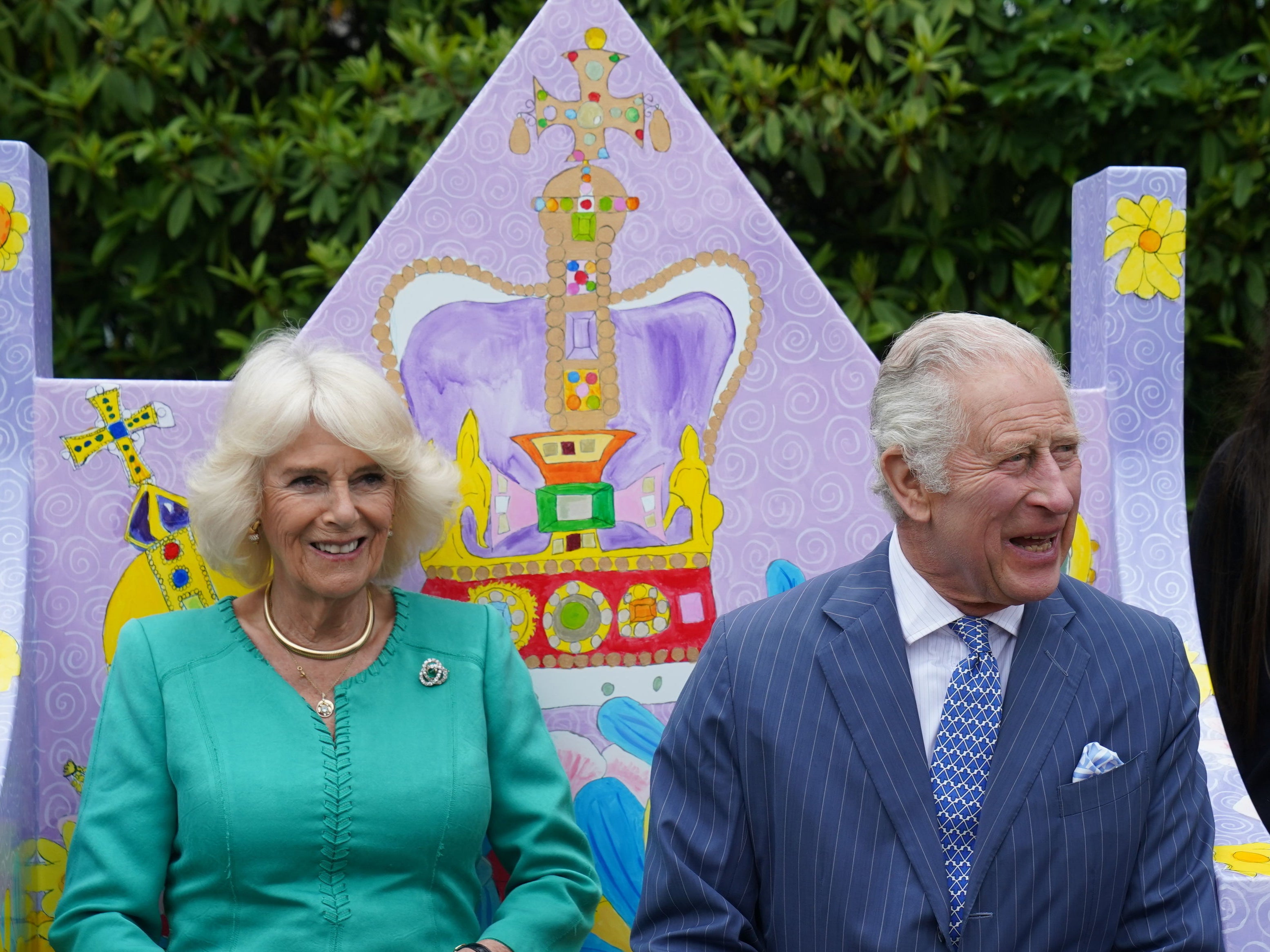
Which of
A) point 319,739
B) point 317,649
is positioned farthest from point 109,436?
point 319,739

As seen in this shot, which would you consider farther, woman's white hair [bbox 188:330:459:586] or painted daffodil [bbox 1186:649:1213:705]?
painted daffodil [bbox 1186:649:1213:705]

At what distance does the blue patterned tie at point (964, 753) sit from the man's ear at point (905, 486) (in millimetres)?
161

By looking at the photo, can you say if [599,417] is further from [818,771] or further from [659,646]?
[818,771]

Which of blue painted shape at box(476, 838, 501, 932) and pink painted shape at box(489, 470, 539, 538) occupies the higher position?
pink painted shape at box(489, 470, 539, 538)

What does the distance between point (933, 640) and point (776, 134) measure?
187cm

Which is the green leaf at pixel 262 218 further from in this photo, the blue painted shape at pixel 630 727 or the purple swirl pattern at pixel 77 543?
the blue painted shape at pixel 630 727

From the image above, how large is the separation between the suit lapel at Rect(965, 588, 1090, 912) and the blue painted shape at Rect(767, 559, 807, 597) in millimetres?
722

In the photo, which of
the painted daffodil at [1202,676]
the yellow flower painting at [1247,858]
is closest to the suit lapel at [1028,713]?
the yellow flower painting at [1247,858]

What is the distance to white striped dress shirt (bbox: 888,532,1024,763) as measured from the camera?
6.64 ft

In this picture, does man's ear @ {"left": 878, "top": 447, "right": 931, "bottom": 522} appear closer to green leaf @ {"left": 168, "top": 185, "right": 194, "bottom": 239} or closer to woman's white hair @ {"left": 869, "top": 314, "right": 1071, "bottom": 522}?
woman's white hair @ {"left": 869, "top": 314, "right": 1071, "bottom": 522}

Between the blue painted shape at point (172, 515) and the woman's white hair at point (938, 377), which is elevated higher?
the woman's white hair at point (938, 377)

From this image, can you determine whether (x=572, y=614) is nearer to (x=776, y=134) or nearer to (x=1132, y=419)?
(x=1132, y=419)

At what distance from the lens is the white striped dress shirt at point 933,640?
2023 millimetres

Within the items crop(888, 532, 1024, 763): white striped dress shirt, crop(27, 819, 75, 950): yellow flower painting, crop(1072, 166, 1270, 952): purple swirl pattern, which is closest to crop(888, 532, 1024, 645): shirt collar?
crop(888, 532, 1024, 763): white striped dress shirt
